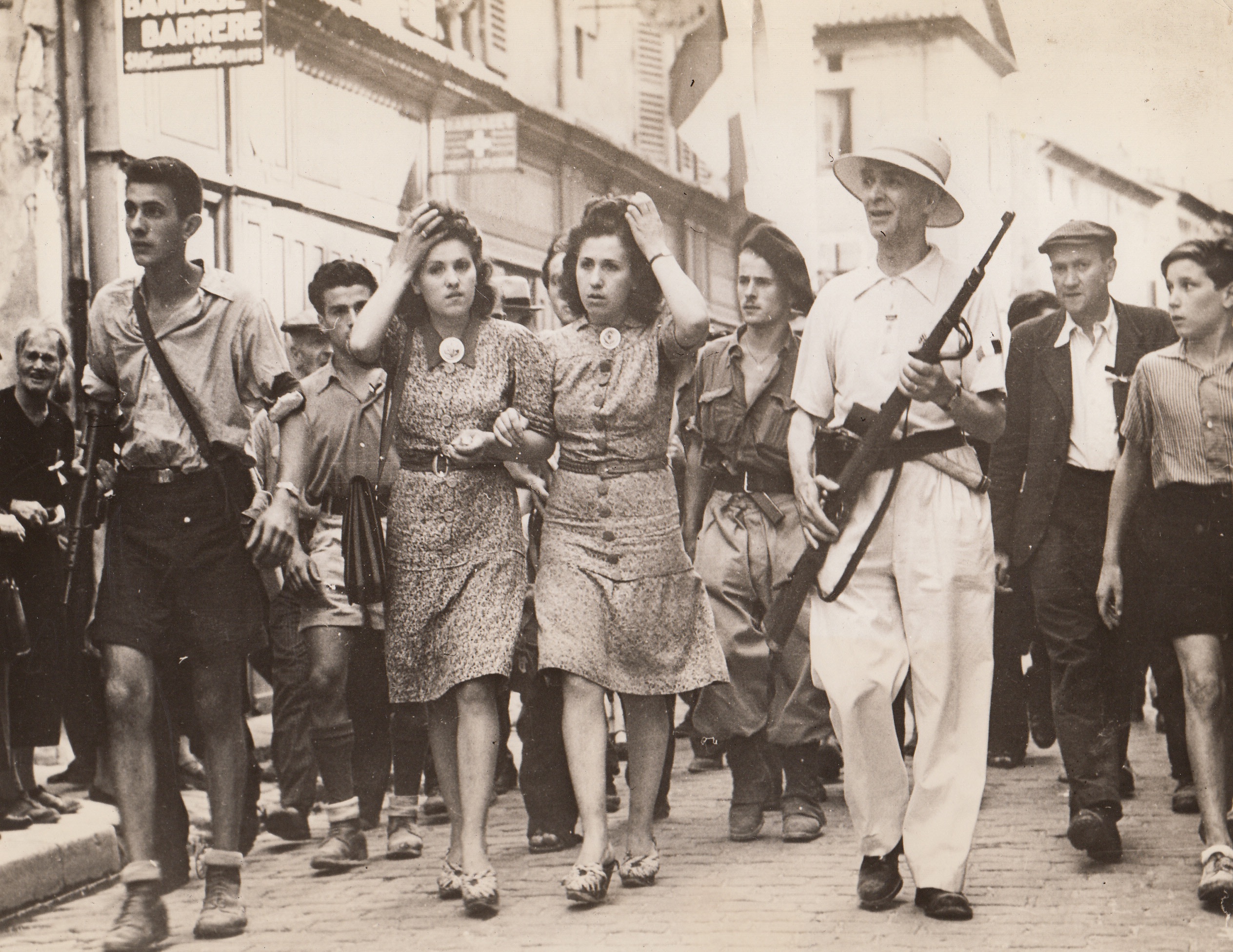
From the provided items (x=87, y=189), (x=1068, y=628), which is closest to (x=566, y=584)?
(x=1068, y=628)

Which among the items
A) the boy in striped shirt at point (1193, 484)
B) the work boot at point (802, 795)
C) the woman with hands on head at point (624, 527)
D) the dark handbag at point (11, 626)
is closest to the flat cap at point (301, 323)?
the dark handbag at point (11, 626)

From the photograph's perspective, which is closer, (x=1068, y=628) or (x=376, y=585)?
(x=376, y=585)

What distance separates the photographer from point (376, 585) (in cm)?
507

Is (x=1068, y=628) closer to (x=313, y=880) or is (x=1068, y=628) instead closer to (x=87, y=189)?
(x=313, y=880)

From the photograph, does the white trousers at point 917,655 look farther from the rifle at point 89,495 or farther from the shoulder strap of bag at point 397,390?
the rifle at point 89,495

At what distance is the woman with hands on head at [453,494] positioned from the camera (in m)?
5.00

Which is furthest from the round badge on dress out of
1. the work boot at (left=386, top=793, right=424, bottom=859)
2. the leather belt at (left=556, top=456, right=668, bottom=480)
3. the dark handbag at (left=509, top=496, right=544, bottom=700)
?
the work boot at (left=386, top=793, right=424, bottom=859)

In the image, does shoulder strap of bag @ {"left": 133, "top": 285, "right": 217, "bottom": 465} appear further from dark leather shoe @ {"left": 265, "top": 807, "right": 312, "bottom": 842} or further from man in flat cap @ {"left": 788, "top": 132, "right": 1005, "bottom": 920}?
dark leather shoe @ {"left": 265, "top": 807, "right": 312, "bottom": 842}

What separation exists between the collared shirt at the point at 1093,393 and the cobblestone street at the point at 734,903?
134 centimetres

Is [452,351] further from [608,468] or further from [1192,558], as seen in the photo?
[1192,558]

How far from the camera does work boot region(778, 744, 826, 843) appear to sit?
5.85 m

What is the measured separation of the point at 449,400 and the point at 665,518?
78 centimetres

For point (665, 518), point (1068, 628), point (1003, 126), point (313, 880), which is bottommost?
point (313, 880)

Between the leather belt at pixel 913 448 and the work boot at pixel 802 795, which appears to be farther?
the work boot at pixel 802 795
